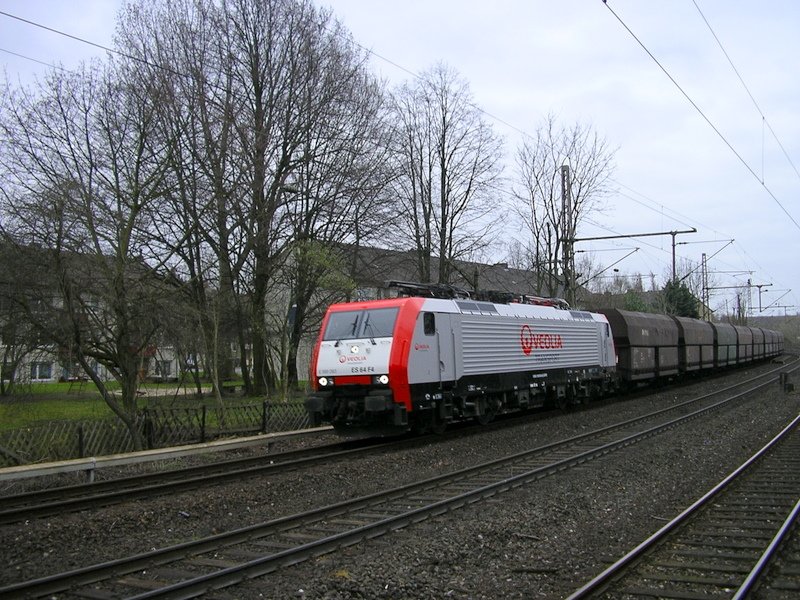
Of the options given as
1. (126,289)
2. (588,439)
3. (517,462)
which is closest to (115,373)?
(126,289)

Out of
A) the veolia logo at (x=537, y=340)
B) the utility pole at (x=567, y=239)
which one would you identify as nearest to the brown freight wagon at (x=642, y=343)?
the utility pole at (x=567, y=239)

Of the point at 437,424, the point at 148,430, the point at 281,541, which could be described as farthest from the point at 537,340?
the point at 281,541

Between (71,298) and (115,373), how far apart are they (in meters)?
2.51

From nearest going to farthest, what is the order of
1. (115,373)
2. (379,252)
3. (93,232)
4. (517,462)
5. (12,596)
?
(12,596) < (517,462) < (93,232) < (115,373) < (379,252)

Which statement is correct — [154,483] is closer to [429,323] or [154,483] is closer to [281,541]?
[281,541]

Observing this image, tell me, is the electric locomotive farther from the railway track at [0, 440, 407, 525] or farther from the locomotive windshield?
the railway track at [0, 440, 407, 525]

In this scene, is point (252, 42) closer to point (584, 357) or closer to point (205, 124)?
point (205, 124)

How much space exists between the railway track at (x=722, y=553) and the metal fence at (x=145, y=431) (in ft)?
37.2

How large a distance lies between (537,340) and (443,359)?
536 centimetres

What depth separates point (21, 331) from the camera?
14898 millimetres

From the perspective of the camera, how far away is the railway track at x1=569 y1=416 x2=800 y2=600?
6.27 m

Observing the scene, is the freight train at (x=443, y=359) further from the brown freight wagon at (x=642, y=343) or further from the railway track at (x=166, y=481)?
the brown freight wagon at (x=642, y=343)

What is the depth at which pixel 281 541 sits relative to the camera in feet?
26.0

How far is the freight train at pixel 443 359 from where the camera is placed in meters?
14.6
